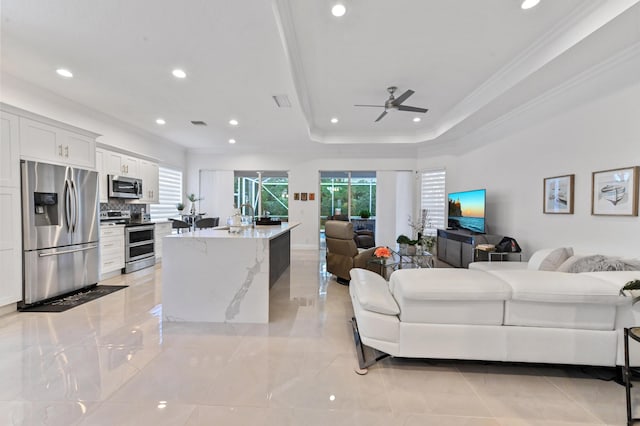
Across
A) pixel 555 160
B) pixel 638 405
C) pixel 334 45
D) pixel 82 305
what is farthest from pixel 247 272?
pixel 555 160

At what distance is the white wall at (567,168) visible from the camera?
302 cm

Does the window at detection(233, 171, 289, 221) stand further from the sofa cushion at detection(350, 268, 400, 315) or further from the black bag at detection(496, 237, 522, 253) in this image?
the sofa cushion at detection(350, 268, 400, 315)

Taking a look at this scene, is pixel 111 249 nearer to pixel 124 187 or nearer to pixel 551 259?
pixel 124 187

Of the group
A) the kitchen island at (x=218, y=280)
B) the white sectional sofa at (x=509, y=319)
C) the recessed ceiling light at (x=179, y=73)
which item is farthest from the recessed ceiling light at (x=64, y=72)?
the white sectional sofa at (x=509, y=319)

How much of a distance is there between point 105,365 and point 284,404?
1.50 meters

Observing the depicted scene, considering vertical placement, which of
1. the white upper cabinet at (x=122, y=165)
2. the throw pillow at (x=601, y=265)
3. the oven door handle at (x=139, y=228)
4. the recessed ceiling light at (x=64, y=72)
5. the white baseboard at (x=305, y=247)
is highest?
the recessed ceiling light at (x=64, y=72)

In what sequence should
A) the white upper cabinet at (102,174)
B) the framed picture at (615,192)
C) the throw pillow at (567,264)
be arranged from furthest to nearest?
the white upper cabinet at (102,174)
the framed picture at (615,192)
the throw pillow at (567,264)

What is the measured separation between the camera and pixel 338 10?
101 inches

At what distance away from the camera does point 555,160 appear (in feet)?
13.0

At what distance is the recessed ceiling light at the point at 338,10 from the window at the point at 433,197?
17.9 ft

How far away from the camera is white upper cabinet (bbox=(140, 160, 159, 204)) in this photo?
5791 millimetres

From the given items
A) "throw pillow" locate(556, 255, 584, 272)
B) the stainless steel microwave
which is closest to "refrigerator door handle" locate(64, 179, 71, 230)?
the stainless steel microwave

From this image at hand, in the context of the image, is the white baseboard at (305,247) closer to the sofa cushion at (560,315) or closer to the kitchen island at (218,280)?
the kitchen island at (218,280)

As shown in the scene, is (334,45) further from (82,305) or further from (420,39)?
(82,305)
